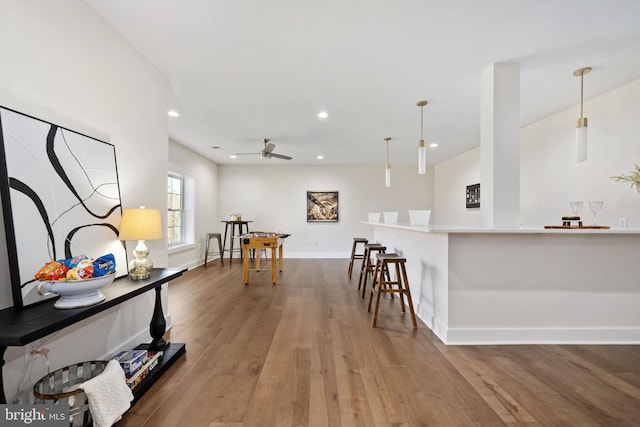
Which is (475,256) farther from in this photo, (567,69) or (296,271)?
(296,271)

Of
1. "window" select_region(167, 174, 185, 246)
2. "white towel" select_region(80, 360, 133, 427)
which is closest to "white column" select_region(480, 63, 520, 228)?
"white towel" select_region(80, 360, 133, 427)

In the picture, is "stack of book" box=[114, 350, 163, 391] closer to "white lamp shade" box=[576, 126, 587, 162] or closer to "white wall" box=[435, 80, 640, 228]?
"white lamp shade" box=[576, 126, 587, 162]

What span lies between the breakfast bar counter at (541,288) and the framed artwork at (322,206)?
490cm

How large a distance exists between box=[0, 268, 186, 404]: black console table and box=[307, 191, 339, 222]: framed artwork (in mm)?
5162

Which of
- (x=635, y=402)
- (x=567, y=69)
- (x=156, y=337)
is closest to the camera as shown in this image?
(x=635, y=402)

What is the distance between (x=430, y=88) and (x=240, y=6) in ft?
6.82

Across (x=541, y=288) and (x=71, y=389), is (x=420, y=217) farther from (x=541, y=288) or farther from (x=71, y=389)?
(x=71, y=389)

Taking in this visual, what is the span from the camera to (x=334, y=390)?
1.77 metres

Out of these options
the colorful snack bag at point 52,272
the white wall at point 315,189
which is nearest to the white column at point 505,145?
the colorful snack bag at point 52,272

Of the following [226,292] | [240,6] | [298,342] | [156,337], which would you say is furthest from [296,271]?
[240,6]

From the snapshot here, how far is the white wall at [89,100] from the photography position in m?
1.39

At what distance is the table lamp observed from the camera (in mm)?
1957

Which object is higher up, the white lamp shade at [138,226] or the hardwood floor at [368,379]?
the white lamp shade at [138,226]

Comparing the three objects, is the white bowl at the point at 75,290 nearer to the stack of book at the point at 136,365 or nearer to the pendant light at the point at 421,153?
the stack of book at the point at 136,365
